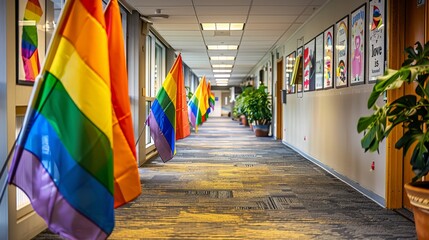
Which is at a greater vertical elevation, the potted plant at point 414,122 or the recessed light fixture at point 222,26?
the recessed light fixture at point 222,26

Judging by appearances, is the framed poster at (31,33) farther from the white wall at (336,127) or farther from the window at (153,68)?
the window at (153,68)

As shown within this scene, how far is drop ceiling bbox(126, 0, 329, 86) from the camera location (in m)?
6.32

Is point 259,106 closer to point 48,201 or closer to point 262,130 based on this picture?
point 262,130

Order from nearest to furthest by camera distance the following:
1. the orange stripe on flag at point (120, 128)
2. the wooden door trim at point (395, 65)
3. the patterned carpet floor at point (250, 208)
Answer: the orange stripe on flag at point (120, 128) < the patterned carpet floor at point (250, 208) < the wooden door trim at point (395, 65)

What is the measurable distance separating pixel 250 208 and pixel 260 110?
28.5 feet

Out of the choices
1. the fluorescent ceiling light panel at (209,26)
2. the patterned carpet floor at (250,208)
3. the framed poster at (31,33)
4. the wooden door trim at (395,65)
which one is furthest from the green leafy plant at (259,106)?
the framed poster at (31,33)

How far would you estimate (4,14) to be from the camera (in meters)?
2.81

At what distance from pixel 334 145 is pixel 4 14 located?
4494mm

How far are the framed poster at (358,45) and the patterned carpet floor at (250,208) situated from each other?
1342 mm

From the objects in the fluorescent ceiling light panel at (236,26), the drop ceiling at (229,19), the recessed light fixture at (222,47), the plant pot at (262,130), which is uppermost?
the fluorescent ceiling light panel at (236,26)

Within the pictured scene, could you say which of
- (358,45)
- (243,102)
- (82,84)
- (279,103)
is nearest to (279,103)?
(279,103)

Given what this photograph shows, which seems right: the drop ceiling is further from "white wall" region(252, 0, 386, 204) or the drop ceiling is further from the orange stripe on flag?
the orange stripe on flag

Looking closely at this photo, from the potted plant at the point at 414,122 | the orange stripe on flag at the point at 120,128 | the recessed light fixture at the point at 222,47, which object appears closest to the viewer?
the orange stripe on flag at the point at 120,128

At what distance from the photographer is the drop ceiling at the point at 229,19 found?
6.32m
